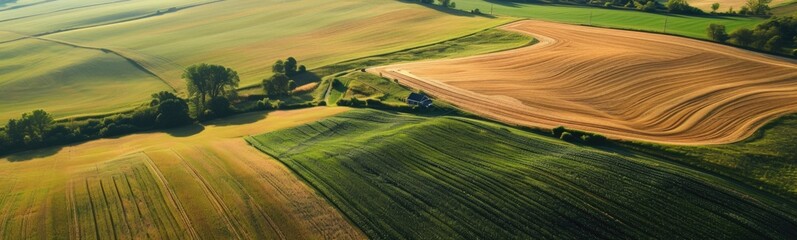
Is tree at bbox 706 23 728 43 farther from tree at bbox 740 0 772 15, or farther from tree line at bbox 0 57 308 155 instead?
tree line at bbox 0 57 308 155

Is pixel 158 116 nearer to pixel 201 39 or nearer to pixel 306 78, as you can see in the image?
pixel 306 78

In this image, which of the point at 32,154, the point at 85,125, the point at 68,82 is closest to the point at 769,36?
the point at 85,125

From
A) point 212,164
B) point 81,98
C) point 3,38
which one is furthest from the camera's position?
point 3,38

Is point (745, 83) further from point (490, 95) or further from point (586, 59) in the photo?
point (490, 95)

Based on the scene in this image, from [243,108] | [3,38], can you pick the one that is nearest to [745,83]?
[243,108]

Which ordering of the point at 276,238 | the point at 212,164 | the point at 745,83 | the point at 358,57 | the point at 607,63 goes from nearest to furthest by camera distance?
1. the point at 276,238
2. the point at 212,164
3. the point at 745,83
4. the point at 607,63
5. the point at 358,57

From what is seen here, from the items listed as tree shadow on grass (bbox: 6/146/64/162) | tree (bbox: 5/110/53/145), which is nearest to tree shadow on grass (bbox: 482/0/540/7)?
tree (bbox: 5/110/53/145)

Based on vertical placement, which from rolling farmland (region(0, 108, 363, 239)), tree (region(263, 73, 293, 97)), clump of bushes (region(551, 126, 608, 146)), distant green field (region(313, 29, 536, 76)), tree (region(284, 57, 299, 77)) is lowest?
rolling farmland (region(0, 108, 363, 239))
